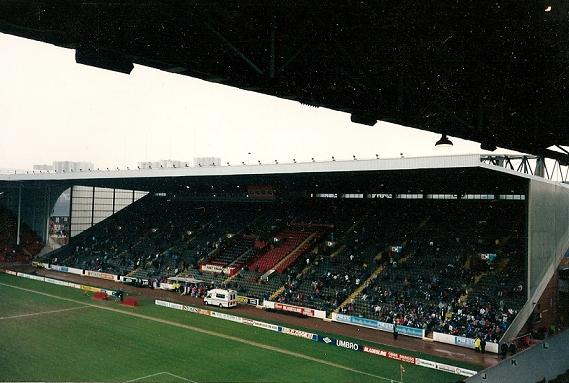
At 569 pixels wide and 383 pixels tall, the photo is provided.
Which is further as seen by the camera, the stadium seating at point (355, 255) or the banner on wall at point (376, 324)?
the stadium seating at point (355, 255)

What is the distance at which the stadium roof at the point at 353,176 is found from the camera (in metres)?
Answer: 33.2

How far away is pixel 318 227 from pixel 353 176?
9980mm

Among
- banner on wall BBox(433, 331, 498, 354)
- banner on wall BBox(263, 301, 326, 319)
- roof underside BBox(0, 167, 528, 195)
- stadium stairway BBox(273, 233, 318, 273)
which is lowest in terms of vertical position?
banner on wall BBox(433, 331, 498, 354)

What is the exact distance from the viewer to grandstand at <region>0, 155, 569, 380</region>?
3297 centimetres

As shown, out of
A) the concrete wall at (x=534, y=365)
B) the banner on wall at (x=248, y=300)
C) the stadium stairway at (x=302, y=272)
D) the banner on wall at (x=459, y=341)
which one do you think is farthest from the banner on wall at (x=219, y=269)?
the concrete wall at (x=534, y=365)

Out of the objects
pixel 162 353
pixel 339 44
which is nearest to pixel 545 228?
pixel 162 353

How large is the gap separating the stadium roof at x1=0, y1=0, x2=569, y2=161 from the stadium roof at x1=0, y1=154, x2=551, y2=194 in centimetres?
2184

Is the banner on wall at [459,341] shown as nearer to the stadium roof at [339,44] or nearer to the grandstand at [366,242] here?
the grandstand at [366,242]

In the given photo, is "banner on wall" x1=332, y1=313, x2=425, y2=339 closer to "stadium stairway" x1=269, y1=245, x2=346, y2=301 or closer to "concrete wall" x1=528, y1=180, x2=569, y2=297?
"stadium stairway" x1=269, y1=245, x2=346, y2=301

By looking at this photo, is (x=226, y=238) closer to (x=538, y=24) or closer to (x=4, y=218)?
(x=4, y=218)

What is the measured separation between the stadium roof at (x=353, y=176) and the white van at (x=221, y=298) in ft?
33.6

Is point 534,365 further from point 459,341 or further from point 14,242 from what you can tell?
point 14,242

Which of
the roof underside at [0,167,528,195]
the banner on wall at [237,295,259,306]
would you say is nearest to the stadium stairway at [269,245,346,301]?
the banner on wall at [237,295,259,306]

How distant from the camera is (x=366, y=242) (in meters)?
44.2
